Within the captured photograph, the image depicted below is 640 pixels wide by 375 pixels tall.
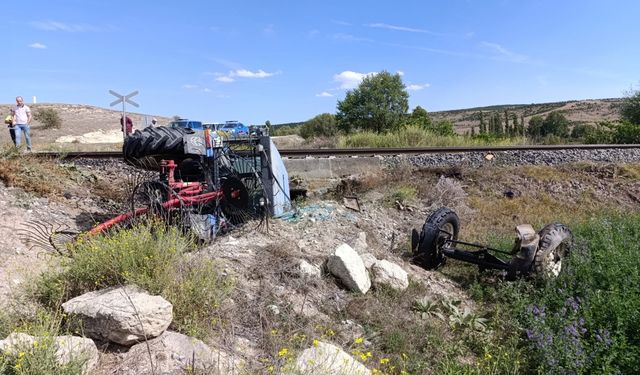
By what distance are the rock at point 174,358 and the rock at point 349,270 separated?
2.07 metres

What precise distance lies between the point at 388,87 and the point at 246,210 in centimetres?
2399

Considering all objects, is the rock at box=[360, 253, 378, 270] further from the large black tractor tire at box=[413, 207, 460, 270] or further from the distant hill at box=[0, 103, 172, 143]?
the distant hill at box=[0, 103, 172, 143]

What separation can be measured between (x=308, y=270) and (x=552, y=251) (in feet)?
10.8

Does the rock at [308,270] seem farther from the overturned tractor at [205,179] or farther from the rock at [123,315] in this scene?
the rock at [123,315]

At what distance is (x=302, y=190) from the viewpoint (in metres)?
9.80

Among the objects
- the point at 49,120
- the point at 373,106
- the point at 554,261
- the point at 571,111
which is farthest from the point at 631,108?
the point at 571,111

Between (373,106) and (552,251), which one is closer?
(552,251)

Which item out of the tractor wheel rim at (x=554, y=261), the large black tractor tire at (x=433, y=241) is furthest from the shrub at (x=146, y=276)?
the tractor wheel rim at (x=554, y=261)

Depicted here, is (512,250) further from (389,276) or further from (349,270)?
(349,270)

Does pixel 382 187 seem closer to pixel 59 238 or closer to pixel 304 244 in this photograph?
pixel 304 244

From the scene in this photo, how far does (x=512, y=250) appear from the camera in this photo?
20.1 ft

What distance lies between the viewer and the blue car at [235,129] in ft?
26.1

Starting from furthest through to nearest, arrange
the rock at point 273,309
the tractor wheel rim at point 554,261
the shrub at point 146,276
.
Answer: the tractor wheel rim at point 554,261
the rock at point 273,309
the shrub at point 146,276

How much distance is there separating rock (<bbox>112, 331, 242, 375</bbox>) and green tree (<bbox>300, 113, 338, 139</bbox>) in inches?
1235
